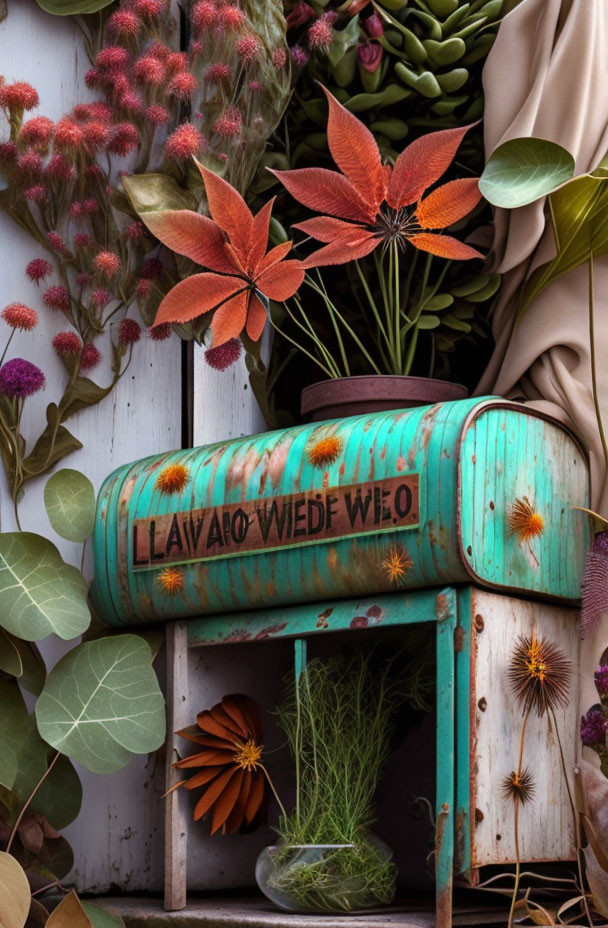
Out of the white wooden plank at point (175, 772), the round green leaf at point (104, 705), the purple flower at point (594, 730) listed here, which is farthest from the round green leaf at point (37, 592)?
the purple flower at point (594, 730)

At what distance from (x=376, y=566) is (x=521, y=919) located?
16.0 inches

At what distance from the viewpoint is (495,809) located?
136 cm

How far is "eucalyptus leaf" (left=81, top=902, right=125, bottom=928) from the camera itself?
1.52 metres

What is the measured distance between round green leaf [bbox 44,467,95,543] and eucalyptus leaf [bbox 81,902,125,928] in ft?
1.54

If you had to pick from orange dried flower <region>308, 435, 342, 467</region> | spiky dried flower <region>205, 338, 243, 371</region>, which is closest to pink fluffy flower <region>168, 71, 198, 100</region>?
spiky dried flower <region>205, 338, 243, 371</region>

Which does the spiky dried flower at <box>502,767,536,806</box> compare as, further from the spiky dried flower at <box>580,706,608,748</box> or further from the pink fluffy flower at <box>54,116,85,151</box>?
the pink fluffy flower at <box>54,116,85,151</box>

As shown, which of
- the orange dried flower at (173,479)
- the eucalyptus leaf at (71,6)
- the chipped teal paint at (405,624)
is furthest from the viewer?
the eucalyptus leaf at (71,6)

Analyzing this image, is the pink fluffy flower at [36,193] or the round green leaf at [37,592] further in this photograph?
the pink fluffy flower at [36,193]

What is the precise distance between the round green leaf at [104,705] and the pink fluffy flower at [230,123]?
2.37ft

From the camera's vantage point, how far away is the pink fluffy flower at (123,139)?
1822mm

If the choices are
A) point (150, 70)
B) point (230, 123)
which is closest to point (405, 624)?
point (230, 123)

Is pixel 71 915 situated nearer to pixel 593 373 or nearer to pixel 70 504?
pixel 70 504

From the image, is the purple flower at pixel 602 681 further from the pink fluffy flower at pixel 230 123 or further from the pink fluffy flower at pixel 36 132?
the pink fluffy flower at pixel 36 132

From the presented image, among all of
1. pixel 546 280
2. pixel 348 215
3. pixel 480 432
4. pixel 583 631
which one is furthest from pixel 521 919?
pixel 348 215
